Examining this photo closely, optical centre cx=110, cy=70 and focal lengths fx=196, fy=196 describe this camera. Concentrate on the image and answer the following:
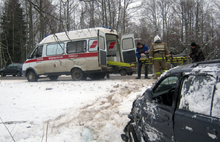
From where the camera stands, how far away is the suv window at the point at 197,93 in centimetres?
177

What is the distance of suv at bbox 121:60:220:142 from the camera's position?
5.55 ft

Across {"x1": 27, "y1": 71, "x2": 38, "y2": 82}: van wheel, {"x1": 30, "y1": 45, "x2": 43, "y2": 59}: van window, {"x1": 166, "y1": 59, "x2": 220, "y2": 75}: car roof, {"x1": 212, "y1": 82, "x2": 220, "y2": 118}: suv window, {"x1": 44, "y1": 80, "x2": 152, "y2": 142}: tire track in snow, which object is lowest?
{"x1": 44, "y1": 80, "x2": 152, "y2": 142}: tire track in snow

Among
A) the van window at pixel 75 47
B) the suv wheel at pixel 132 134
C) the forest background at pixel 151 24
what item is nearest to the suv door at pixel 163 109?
the suv wheel at pixel 132 134

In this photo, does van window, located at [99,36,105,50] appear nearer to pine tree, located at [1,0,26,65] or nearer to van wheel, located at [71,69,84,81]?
van wheel, located at [71,69,84,81]

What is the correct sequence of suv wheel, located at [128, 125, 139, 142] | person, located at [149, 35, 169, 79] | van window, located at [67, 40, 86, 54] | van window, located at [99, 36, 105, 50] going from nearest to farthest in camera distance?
suv wheel, located at [128, 125, 139, 142] < person, located at [149, 35, 169, 79] < van window, located at [99, 36, 105, 50] < van window, located at [67, 40, 86, 54]

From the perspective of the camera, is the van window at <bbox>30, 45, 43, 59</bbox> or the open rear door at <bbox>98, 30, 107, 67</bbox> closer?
the open rear door at <bbox>98, 30, 107, 67</bbox>

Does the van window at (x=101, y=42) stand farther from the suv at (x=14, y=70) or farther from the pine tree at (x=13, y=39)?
the pine tree at (x=13, y=39)

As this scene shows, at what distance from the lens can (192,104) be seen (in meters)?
1.93

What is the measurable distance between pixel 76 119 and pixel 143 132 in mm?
2127

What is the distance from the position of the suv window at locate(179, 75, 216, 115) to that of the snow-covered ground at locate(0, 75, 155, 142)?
196cm

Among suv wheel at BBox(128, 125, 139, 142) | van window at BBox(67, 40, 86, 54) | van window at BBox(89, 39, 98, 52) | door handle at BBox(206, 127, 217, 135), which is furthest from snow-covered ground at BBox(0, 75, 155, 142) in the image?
van window at BBox(67, 40, 86, 54)

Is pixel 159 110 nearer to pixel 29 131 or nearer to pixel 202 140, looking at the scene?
pixel 202 140

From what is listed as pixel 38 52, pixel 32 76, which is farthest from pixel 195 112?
pixel 32 76

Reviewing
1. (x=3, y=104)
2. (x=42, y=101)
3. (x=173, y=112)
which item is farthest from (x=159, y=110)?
(x=3, y=104)
